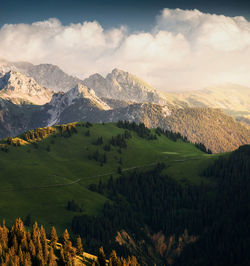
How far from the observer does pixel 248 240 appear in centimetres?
19925

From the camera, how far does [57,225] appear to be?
196750 millimetres

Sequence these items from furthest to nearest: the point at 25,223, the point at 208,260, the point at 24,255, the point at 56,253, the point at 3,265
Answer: the point at 208,260 < the point at 25,223 < the point at 56,253 < the point at 24,255 < the point at 3,265

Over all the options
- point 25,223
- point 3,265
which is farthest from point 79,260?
point 25,223

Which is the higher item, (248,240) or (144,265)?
(248,240)

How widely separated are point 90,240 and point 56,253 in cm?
8346

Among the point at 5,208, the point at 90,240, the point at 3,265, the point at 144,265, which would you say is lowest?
the point at 144,265

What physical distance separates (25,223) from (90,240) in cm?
3492

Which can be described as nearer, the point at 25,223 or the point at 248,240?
the point at 25,223

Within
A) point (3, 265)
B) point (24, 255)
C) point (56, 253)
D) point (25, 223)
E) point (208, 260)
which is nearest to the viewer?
point (3, 265)

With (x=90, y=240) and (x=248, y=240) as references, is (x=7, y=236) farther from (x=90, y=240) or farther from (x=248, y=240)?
(x=248, y=240)

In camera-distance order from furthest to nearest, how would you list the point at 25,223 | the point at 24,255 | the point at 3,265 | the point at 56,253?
the point at 25,223, the point at 56,253, the point at 24,255, the point at 3,265

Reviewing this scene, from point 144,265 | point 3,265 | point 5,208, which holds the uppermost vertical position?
point 3,265

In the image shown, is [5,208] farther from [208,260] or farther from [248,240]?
[248,240]

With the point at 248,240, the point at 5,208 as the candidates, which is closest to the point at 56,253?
the point at 5,208
